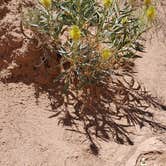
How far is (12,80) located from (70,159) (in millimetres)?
762

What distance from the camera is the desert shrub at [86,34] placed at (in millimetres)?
3346

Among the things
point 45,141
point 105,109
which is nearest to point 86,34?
point 105,109

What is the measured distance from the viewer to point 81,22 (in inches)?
136

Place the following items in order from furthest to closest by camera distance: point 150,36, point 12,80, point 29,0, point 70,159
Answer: point 150,36, point 29,0, point 12,80, point 70,159

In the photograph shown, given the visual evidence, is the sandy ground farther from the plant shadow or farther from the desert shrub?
the desert shrub

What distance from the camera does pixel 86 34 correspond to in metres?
3.50

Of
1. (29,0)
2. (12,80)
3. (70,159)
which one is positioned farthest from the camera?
(29,0)

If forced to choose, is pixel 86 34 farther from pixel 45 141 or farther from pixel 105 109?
pixel 45 141

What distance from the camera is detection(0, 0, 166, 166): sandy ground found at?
2.94 metres

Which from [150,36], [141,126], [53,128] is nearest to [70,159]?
[53,128]

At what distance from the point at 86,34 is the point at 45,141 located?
0.92m

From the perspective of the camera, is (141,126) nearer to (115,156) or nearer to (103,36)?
(115,156)

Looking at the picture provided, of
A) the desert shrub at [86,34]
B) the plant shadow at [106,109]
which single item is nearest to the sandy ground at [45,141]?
the plant shadow at [106,109]

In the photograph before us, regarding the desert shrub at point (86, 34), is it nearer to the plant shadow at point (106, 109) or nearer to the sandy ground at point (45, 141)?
the plant shadow at point (106, 109)
